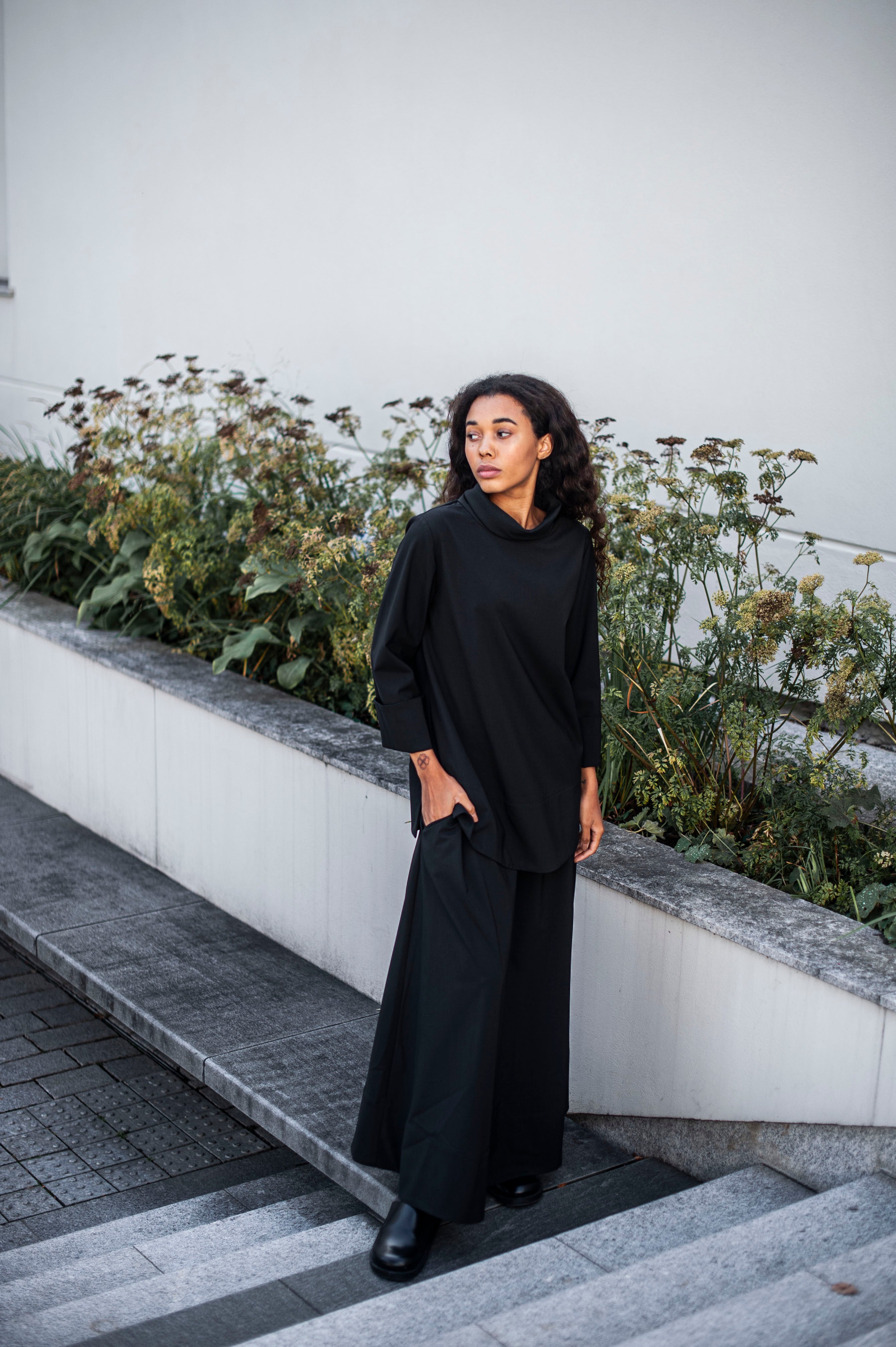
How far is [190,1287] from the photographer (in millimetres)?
2578

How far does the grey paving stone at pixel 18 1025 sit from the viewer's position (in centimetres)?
388

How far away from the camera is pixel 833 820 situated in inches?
121

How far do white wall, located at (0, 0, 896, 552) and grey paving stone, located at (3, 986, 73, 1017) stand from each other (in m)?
2.84

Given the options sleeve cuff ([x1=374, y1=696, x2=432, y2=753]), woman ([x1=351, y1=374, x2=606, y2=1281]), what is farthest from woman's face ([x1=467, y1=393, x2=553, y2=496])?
sleeve cuff ([x1=374, y1=696, x2=432, y2=753])

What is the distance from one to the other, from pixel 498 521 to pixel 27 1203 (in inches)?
76.3

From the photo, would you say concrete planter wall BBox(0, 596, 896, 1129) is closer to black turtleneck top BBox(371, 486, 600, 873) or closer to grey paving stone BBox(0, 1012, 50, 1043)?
black turtleneck top BBox(371, 486, 600, 873)

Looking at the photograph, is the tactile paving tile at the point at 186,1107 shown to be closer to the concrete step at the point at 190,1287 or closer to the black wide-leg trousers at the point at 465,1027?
the concrete step at the point at 190,1287

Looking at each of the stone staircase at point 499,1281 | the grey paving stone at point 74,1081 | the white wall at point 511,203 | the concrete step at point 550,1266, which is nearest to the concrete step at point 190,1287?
the stone staircase at point 499,1281

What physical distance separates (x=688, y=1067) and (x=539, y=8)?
411cm

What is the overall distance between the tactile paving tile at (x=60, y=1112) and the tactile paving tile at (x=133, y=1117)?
0.06m

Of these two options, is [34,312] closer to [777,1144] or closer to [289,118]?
[289,118]

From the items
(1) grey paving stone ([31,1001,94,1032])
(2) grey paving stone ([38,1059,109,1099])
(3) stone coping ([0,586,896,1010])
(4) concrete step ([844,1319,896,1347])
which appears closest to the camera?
(4) concrete step ([844,1319,896,1347])

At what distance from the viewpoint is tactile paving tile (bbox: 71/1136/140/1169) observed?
329 cm

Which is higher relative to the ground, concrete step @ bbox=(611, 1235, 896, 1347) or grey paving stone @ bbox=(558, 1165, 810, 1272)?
concrete step @ bbox=(611, 1235, 896, 1347)
